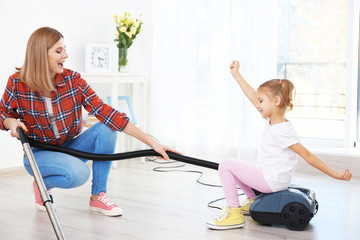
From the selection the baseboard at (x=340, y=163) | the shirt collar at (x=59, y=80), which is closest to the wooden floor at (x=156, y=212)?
the baseboard at (x=340, y=163)

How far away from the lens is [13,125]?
2.23 metres

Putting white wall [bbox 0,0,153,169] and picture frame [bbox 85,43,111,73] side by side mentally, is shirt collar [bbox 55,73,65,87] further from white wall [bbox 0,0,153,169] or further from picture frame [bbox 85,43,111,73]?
picture frame [bbox 85,43,111,73]

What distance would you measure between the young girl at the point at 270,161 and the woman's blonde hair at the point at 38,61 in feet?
2.84

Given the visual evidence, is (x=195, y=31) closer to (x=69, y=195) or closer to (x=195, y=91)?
(x=195, y=91)

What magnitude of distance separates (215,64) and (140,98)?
778 mm

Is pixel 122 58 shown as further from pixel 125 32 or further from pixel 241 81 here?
pixel 241 81

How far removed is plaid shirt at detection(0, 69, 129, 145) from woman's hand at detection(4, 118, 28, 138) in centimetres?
4

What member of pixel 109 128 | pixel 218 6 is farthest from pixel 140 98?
pixel 109 128

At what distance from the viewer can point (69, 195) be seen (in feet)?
9.61

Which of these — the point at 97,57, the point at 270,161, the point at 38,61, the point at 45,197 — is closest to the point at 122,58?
the point at 97,57

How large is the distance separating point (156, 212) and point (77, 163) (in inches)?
18.9

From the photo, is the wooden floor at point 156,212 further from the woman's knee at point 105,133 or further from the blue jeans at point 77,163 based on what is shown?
the woman's knee at point 105,133

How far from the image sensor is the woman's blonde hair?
2.28 m

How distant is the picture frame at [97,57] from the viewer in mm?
3834
